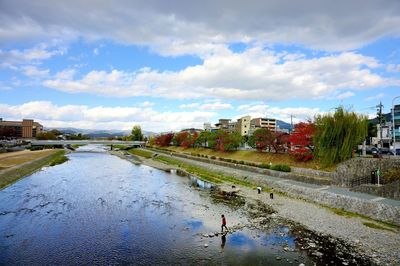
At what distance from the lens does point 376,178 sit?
3152 centimetres

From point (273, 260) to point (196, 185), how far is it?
27.7 metres

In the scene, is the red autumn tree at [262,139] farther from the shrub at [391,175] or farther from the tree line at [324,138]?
the shrub at [391,175]

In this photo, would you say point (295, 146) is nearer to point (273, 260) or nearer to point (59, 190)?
point (273, 260)

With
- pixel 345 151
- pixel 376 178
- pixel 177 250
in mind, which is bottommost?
pixel 177 250

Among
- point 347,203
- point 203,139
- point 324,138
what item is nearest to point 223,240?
point 347,203

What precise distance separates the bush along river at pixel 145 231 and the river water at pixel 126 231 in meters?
0.06

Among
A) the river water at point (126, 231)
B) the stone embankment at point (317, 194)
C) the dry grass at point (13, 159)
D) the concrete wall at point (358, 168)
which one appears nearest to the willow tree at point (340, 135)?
the concrete wall at point (358, 168)

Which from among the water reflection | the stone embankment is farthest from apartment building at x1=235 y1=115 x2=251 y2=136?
the water reflection

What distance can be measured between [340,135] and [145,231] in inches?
1146

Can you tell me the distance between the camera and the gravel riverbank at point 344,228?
1894cm

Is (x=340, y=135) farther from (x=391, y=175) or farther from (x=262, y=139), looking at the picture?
(x=262, y=139)

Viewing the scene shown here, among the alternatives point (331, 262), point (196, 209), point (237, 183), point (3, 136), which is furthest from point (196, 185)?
point (3, 136)

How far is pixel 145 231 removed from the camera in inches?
941

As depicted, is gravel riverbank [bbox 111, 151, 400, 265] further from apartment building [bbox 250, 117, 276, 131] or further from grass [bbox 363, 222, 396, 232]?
apartment building [bbox 250, 117, 276, 131]
